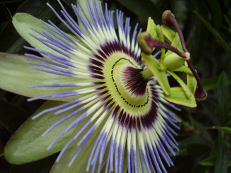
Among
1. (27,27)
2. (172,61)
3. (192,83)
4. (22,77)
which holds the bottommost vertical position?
(192,83)

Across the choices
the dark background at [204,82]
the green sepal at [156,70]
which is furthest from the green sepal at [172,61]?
the dark background at [204,82]

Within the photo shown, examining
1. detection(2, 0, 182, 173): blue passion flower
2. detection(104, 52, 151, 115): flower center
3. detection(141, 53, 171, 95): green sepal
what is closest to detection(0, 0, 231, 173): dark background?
detection(2, 0, 182, 173): blue passion flower

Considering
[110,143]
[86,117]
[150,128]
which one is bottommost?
[150,128]

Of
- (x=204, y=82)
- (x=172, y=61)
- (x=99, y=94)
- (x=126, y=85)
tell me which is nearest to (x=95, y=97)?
(x=99, y=94)

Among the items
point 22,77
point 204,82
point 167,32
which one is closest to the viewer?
point 22,77

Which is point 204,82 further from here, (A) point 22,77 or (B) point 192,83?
(A) point 22,77

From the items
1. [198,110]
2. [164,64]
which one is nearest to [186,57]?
[164,64]

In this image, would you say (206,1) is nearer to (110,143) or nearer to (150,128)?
(150,128)
